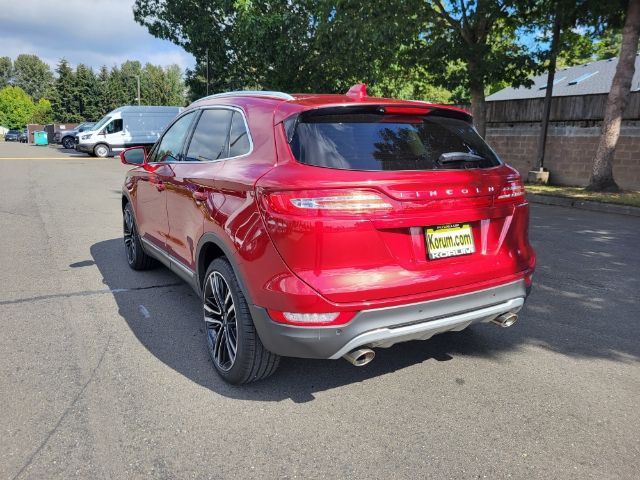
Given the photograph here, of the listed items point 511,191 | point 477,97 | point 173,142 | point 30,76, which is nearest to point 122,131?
point 477,97

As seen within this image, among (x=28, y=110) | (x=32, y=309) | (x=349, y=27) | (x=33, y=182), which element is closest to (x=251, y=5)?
(x=349, y=27)

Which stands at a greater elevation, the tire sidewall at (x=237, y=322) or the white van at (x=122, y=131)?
the white van at (x=122, y=131)

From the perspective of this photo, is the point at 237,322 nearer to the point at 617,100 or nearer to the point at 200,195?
the point at 200,195

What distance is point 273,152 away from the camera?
2861 mm

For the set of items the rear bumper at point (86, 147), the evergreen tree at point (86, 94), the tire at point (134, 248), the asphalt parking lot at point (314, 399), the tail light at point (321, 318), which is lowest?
the asphalt parking lot at point (314, 399)

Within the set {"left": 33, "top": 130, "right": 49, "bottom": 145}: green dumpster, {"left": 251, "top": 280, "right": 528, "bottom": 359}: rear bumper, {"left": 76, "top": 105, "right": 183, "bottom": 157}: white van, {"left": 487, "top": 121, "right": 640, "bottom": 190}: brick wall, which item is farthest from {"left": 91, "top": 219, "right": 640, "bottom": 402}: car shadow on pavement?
{"left": 33, "top": 130, "right": 49, "bottom": 145}: green dumpster

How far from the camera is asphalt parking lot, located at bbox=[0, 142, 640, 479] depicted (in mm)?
2469

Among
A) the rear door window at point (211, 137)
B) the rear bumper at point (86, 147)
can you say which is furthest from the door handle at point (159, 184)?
the rear bumper at point (86, 147)

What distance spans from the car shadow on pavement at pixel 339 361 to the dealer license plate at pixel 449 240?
999 mm

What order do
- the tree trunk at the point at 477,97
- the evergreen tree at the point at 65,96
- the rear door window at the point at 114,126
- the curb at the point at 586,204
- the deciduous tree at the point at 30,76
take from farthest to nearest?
the deciduous tree at the point at 30,76 < the evergreen tree at the point at 65,96 < the rear door window at the point at 114,126 < the tree trunk at the point at 477,97 < the curb at the point at 586,204

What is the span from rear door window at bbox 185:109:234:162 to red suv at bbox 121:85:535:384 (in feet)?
0.16

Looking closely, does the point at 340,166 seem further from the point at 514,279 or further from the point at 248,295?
the point at 514,279

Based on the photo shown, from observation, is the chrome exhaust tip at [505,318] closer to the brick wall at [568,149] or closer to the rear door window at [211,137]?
the rear door window at [211,137]

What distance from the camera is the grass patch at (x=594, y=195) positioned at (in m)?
11.0
